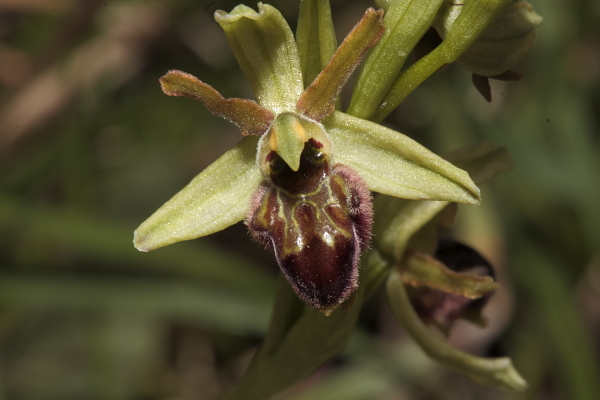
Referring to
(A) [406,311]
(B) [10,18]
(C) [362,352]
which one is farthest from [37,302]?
(B) [10,18]

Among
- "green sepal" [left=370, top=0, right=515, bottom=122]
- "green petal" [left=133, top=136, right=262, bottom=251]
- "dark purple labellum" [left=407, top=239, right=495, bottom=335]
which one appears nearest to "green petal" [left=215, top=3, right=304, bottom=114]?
"green petal" [left=133, top=136, right=262, bottom=251]

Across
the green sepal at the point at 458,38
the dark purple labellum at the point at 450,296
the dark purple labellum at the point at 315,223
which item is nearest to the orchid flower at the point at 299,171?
the dark purple labellum at the point at 315,223

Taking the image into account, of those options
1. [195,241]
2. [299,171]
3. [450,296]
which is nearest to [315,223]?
[299,171]

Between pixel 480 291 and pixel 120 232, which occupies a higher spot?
pixel 480 291

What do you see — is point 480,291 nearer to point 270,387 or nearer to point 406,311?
point 406,311

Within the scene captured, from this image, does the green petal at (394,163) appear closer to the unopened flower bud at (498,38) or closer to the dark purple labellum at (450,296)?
the unopened flower bud at (498,38)

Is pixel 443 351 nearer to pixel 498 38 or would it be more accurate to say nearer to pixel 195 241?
pixel 498 38

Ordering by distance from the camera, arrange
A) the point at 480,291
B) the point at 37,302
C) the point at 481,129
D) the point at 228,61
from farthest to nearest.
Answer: the point at 228,61 < the point at 481,129 < the point at 37,302 < the point at 480,291
